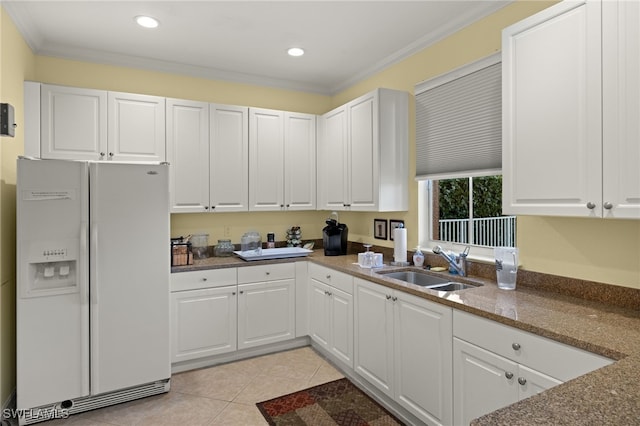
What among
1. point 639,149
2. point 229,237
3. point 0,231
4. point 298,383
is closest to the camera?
point 639,149

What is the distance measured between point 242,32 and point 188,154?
45.6 inches

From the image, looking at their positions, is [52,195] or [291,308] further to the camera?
[291,308]

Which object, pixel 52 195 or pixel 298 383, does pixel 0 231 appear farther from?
pixel 298 383

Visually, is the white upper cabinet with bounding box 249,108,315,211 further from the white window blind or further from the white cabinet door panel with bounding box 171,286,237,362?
Answer: the white window blind

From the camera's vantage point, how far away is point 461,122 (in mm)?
2730

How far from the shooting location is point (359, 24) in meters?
2.77

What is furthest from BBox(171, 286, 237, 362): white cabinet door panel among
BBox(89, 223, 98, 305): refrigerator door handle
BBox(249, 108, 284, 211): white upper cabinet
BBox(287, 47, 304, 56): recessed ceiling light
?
BBox(287, 47, 304, 56): recessed ceiling light

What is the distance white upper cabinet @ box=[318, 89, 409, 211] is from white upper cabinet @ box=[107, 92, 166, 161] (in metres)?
1.65

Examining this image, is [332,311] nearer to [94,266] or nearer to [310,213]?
[310,213]

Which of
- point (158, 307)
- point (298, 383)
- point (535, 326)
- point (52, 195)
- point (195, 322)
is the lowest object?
point (298, 383)

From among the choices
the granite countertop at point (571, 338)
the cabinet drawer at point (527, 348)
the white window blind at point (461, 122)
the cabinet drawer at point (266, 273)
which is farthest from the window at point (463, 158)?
the cabinet drawer at point (266, 273)

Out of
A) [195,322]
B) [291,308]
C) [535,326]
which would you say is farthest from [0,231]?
[535,326]

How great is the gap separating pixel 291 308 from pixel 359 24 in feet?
8.07

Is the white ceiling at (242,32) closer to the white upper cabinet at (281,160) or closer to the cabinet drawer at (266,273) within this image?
the white upper cabinet at (281,160)
